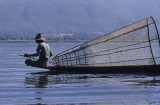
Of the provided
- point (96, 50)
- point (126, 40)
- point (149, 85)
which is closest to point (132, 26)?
point (126, 40)

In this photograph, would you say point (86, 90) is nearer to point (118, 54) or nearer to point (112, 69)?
point (112, 69)

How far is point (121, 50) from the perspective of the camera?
29125mm

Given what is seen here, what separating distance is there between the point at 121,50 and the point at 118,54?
0.36 m

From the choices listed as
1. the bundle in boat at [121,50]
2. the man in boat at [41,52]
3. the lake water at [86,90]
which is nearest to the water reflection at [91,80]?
the lake water at [86,90]

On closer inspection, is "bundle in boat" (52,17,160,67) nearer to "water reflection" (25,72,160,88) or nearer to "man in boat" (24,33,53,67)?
"man in boat" (24,33,53,67)

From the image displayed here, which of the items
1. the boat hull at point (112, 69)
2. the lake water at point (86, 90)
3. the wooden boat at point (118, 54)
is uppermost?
the wooden boat at point (118, 54)

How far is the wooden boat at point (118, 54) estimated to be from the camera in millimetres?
27734

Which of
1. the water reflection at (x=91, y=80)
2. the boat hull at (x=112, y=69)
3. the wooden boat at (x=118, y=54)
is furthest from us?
the wooden boat at (x=118, y=54)

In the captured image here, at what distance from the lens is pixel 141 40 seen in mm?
27953

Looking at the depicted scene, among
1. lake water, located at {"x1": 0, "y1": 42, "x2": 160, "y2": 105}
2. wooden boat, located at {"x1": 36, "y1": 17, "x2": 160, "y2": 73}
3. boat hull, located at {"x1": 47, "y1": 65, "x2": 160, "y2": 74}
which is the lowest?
lake water, located at {"x1": 0, "y1": 42, "x2": 160, "y2": 105}

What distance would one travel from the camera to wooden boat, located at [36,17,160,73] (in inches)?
1092

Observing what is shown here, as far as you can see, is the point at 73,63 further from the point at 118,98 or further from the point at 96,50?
the point at 118,98

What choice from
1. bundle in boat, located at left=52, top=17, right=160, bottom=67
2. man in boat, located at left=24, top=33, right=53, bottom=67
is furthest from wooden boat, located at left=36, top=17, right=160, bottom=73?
man in boat, located at left=24, top=33, right=53, bottom=67

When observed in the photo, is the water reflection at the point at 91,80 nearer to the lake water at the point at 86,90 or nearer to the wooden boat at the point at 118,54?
the lake water at the point at 86,90
